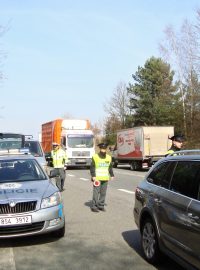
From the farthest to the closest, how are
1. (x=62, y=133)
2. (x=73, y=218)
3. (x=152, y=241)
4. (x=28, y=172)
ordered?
(x=62, y=133) → (x=73, y=218) → (x=28, y=172) → (x=152, y=241)

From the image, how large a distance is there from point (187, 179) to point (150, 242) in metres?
1.37

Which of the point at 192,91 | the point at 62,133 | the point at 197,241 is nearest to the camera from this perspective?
the point at 197,241

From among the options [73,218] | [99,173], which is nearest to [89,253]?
[73,218]

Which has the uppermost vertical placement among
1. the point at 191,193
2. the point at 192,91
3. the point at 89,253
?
the point at 192,91

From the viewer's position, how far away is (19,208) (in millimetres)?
7719

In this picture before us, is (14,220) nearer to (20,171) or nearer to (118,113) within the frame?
(20,171)

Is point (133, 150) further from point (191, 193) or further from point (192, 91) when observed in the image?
point (191, 193)

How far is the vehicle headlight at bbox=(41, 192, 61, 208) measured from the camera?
312 inches

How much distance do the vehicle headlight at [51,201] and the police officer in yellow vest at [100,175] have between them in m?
3.46

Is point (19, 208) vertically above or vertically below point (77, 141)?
below

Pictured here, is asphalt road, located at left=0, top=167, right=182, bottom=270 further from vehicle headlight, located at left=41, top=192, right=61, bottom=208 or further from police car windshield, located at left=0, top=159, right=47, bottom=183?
police car windshield, located at left=0, top=159, right=47, bottom=183

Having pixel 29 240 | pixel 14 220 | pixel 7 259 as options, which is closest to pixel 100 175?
pixel 29 240

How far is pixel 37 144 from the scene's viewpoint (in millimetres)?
18438

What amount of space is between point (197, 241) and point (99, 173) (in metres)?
6.77
